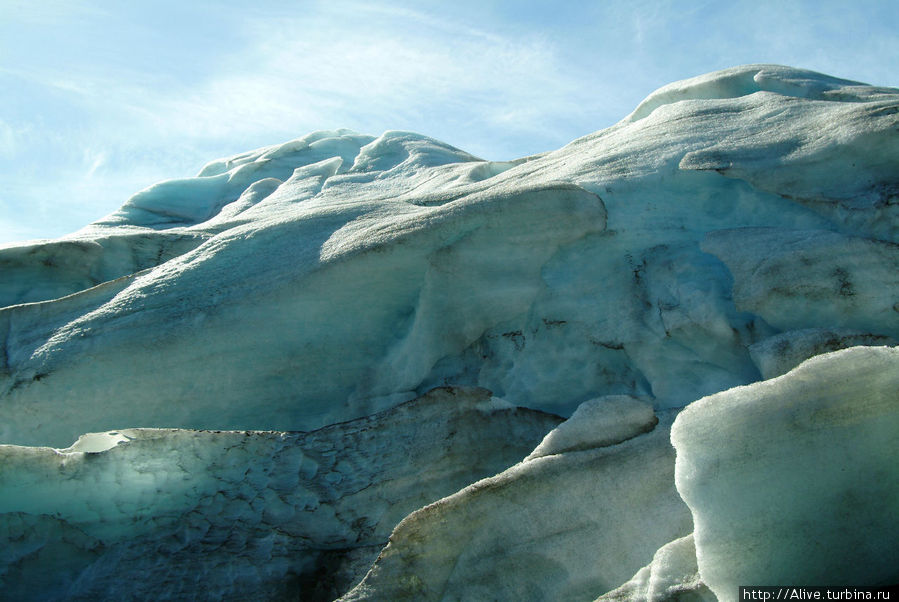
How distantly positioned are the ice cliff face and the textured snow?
0.01 meters

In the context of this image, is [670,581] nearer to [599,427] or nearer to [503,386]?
[599,427]

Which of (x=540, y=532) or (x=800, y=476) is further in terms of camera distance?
(x=540, y=532)

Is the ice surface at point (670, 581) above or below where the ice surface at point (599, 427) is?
below

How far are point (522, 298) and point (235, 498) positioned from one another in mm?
2163

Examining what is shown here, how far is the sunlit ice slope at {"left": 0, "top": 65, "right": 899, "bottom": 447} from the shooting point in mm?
4289

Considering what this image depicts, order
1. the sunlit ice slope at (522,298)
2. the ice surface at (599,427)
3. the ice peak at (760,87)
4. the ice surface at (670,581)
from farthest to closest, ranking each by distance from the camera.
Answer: the ice peak at (760,87) → the sunlit ice slope at (522,298) → the ice surface at (599,427) → the ice surface at (670,581)

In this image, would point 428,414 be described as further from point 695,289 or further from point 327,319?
point 695,289

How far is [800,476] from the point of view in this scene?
2.44 metres

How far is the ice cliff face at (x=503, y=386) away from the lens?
251cm

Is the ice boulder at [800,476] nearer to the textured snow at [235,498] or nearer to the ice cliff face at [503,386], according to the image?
the ice cliff face at [503,386]

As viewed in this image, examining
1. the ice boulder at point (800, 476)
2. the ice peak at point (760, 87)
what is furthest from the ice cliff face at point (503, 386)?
the ice peak at point (760, 87)

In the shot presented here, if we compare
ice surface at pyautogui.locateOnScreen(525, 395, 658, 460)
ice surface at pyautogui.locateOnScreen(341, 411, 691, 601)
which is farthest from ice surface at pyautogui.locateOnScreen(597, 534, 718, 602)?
ice surface at pyautogui.locateOnScreen(525, 395, 658, 460)

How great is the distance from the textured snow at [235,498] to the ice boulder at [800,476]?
1799 millimetres

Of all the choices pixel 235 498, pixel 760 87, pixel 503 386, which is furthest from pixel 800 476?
pixel 760 87
